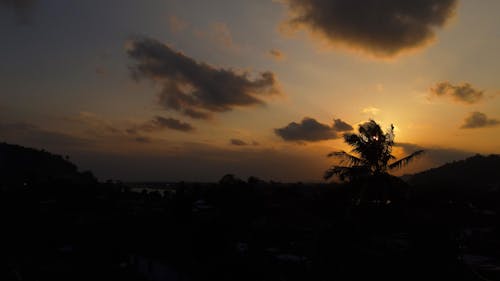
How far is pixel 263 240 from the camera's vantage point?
2048 centimetres

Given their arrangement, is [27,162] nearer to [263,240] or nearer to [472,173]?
[472,173]

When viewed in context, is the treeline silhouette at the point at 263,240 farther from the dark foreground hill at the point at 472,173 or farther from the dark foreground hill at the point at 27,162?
the dark foreground hill at the point at 27,162

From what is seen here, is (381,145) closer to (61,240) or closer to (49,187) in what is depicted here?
(61,240)

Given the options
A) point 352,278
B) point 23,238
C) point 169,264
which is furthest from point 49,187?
point 352,278

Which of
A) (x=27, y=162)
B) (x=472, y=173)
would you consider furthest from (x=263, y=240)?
(x=27, y=162)

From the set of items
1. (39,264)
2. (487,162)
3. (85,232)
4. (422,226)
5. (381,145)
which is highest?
(487,162)

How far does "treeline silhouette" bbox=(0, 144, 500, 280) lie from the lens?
493 inches

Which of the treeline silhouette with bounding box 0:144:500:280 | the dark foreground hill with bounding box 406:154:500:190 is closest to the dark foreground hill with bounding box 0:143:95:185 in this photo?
the dark foreground hill with bounding box 406:154:500:190

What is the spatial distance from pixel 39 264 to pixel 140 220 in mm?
6474

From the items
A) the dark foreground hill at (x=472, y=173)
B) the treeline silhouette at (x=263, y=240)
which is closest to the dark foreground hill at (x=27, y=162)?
the dark foreground hill at (x=472, y=173)

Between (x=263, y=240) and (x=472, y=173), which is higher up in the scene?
(x=472, y=173)

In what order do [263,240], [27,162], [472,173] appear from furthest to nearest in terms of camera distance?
1. [27,162]
2. [472,173]
3. [263,240]

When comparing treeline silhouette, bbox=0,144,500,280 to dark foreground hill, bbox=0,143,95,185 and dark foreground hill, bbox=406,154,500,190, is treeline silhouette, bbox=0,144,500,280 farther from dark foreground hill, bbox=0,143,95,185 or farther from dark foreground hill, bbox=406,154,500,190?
dark foreground hill, bbox=0,143,95,185

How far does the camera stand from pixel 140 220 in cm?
2286
